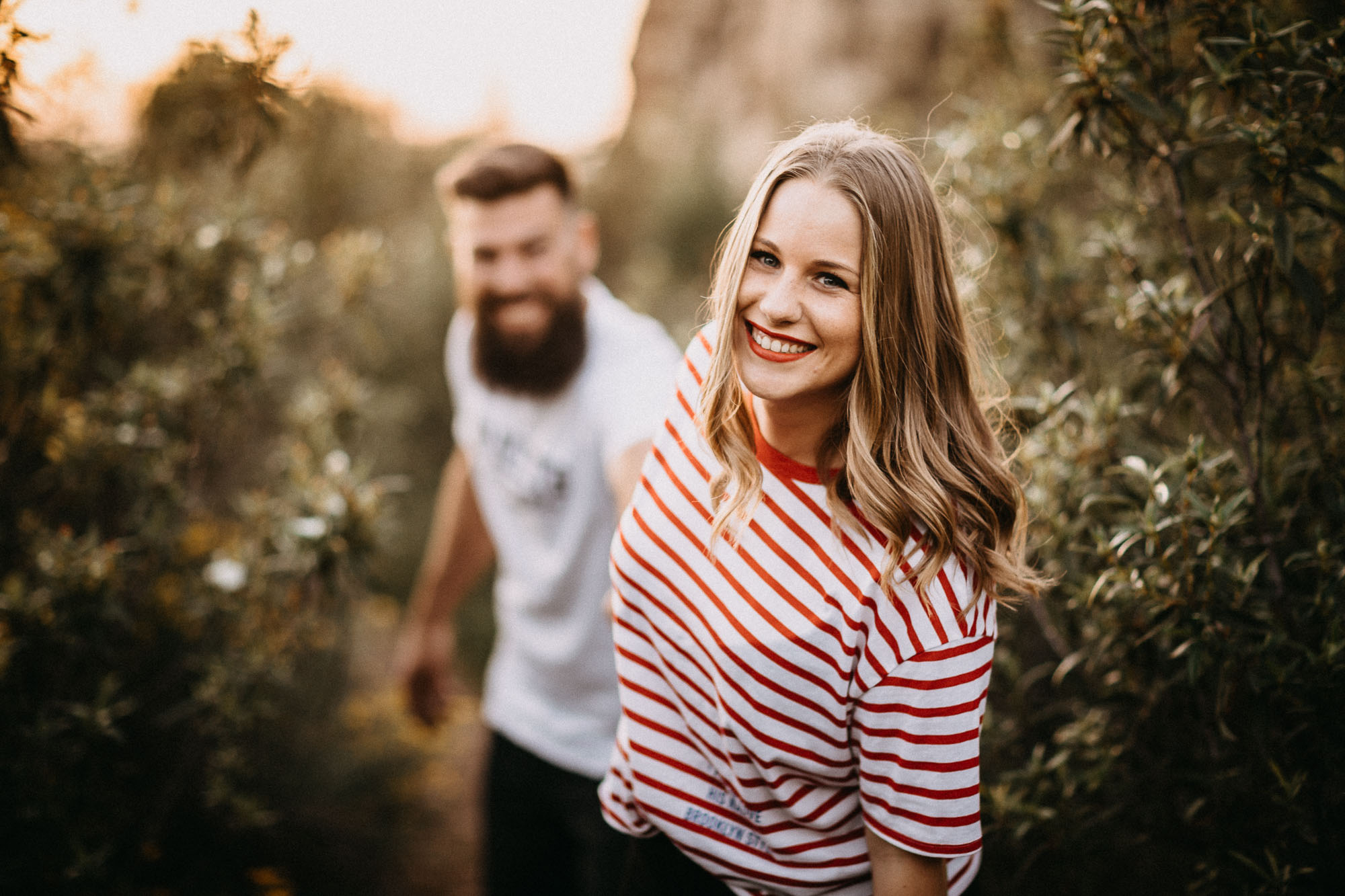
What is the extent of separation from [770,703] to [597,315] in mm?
1530

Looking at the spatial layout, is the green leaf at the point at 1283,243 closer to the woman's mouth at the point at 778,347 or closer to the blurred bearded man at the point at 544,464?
the woman's mouth at the point at 778,347

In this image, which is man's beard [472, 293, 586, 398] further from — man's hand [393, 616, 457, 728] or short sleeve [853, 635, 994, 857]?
short sleeve [853, 635, 994, 857]

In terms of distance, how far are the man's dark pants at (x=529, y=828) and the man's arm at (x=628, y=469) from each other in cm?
88

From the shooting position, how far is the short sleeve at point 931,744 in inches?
47.3

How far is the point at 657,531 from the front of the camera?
4.88 feet

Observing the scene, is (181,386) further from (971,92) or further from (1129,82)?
(971,92)

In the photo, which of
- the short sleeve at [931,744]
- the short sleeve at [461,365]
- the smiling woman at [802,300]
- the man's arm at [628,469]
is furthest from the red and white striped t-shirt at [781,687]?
the short sleeve at [461,365]

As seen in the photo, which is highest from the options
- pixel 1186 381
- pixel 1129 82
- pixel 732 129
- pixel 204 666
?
pixel 732 129

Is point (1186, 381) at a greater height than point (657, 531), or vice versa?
point (1186, 381)

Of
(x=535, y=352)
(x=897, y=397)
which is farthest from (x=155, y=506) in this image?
(x=897, y=397)

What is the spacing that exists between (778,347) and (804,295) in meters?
0.09

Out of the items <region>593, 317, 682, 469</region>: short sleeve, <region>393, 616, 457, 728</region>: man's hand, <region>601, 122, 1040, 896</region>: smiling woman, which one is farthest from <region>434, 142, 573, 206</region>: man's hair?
<region>393, 616, 457, 728</region>: man's hand

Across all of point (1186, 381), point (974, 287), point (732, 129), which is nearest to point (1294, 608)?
point (1186, 381)

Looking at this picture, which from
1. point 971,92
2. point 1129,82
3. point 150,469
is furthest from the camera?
point 971,92
